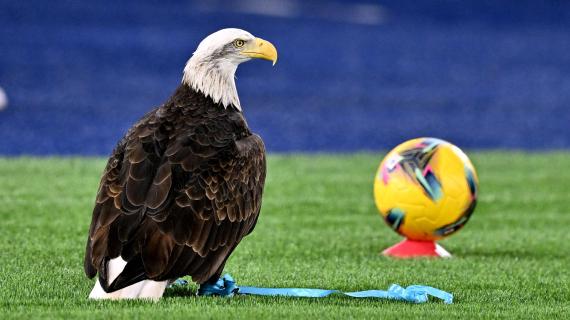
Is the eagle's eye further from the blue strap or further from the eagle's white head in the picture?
the blue strap

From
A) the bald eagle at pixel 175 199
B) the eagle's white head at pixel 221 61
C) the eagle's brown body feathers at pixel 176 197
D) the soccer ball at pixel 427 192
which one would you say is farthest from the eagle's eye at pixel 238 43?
the soccer ball at pixel 427 192

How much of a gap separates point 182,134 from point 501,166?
27.0ft

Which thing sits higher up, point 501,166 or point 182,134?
point 182,134

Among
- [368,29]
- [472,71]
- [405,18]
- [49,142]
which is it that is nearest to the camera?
[49,142]

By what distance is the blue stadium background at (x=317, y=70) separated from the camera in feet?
59.8

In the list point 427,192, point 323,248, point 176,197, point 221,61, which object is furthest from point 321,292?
point 323,248

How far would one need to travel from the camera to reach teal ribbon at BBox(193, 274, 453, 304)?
23.9 feet

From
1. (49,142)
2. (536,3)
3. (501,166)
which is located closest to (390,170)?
(501,166)

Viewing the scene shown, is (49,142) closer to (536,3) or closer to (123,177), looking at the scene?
(123,177)

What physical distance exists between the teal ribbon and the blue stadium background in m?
8.50

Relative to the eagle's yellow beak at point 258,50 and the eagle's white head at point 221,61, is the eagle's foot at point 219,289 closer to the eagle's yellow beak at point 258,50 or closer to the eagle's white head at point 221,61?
the eagle's white head at point 221,61

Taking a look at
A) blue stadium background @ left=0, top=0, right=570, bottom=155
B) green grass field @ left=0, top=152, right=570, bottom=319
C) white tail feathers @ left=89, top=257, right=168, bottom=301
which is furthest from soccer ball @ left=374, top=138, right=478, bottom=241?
blue stadium background @ left=0, top=0, right=570, bottom=155

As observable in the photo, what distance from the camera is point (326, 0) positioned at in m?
36.2

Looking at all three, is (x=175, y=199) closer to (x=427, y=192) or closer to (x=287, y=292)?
(x=287, y=292)
